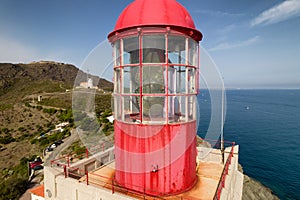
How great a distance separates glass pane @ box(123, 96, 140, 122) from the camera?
691cm

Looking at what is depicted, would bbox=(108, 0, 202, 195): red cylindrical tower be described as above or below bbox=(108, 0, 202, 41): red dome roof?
below

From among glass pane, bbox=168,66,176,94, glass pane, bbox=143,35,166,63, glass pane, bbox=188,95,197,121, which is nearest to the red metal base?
glass pane, bbox=188,95,197,121

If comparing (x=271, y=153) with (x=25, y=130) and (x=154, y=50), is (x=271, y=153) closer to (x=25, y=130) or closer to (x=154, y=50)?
(x=154, y=50)

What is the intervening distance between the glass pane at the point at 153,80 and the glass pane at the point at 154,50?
1.25 ft

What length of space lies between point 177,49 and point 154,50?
3.46 ft

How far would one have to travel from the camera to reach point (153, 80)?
6.43 m

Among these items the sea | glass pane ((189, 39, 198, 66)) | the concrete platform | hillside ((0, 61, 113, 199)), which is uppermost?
glass pane ((189, 39, 198, 66))

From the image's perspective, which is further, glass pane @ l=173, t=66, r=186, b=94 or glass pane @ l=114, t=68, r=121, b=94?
glass pane @ l=114, t=68, r=121, b=94

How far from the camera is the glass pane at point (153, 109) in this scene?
21.5 ft

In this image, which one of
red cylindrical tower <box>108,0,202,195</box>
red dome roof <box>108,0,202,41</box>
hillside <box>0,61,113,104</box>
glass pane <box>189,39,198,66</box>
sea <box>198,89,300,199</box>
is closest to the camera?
red dome roof <box>108,0,202,41</box>

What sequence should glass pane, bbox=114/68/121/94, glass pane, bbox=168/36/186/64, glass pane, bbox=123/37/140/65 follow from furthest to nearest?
glass pane, bbox=114/68/121/94, glass pane, bbox=123/37/140/65, glass pane, bbox=168/36/186/64

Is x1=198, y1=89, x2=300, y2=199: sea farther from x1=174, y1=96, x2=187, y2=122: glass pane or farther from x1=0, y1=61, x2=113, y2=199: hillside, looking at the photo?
x1=0, y1=61, x2=113, y2=199: hillside

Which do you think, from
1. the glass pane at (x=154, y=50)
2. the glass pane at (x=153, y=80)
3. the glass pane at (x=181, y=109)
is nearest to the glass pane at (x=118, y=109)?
the glass pane at (x=153, y=80)

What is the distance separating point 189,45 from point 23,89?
110983mm
